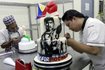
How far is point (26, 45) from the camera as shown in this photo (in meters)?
1.20

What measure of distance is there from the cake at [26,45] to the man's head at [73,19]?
317mm

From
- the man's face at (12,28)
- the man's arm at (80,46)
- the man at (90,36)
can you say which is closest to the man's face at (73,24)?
the man at (90,36)

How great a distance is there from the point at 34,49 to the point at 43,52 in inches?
18.8

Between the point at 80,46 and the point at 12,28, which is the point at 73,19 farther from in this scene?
the point at 12,28

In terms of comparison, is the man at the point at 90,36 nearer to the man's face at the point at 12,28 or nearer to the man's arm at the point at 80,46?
the man's arm at the point at 80,46

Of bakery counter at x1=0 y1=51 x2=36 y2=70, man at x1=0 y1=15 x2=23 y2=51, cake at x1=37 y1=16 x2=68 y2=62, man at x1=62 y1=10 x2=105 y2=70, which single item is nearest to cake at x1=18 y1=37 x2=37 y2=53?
bakery counter at x1=0 y1=51 x2=36 y2=70

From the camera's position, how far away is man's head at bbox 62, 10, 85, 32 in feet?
3.72

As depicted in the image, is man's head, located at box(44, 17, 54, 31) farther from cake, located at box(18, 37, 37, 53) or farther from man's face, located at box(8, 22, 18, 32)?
man's face, located at box(8, 22, 18, 32)

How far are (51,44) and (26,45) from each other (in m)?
0.46

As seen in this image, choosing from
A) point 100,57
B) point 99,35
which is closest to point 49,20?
point 99,35

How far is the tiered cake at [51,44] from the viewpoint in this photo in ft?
2.57

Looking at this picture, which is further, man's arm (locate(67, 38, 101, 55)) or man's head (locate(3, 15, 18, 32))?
man's head (locate(3, 15, 18, 32))

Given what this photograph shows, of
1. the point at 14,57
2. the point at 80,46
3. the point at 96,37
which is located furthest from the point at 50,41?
the point at 14,57

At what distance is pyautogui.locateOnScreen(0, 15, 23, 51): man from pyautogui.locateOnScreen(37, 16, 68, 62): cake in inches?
24.8
